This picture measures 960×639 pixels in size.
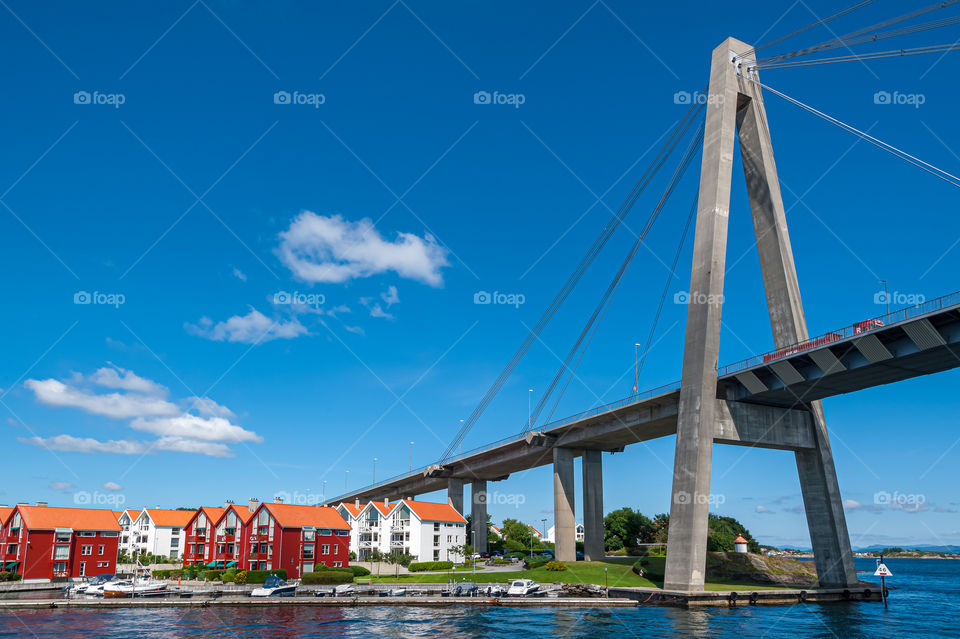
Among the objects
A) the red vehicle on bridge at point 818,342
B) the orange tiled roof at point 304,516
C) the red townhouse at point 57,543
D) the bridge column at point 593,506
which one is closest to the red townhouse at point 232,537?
the orange tiled roof at point 304,516

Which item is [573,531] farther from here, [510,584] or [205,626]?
[205,626]

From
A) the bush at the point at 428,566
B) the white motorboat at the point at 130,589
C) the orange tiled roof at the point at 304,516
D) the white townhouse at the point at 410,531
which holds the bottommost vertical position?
the bush at the point at 428,566

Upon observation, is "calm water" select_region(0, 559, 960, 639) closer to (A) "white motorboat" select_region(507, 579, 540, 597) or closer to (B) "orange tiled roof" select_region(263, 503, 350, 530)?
(A) "white motorboat" select_region(507, 579, 540, 597)

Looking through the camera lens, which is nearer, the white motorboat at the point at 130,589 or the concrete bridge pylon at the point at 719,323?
the concrete bridge pylon at the point at 719,323

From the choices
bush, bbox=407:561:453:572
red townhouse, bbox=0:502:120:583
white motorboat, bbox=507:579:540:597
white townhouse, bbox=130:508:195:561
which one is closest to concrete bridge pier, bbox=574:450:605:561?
bush, bbox=407:561:453:572

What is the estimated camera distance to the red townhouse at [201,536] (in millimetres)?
86250

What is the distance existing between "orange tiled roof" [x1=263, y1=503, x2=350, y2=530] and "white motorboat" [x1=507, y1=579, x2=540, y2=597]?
2731 centimetres

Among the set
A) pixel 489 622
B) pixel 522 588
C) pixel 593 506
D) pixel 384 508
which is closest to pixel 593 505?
pixel 593 506

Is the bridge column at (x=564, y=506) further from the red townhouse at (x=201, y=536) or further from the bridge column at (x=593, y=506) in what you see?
the red townhouse at (x=201, y=536)

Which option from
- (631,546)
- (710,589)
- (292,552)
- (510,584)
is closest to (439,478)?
(631,546)

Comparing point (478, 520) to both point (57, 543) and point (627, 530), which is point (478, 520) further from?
point (57, 543)

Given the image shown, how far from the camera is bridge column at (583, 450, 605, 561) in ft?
280

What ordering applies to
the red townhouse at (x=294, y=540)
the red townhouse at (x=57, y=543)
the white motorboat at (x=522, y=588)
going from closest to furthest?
1. the white motorboat at (x=522, y=588)
2. the red townhouse at (x=294, y=540)
3. the red townhouse at (x=57, y=543)

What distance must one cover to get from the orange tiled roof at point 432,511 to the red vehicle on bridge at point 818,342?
55979 millimetres
